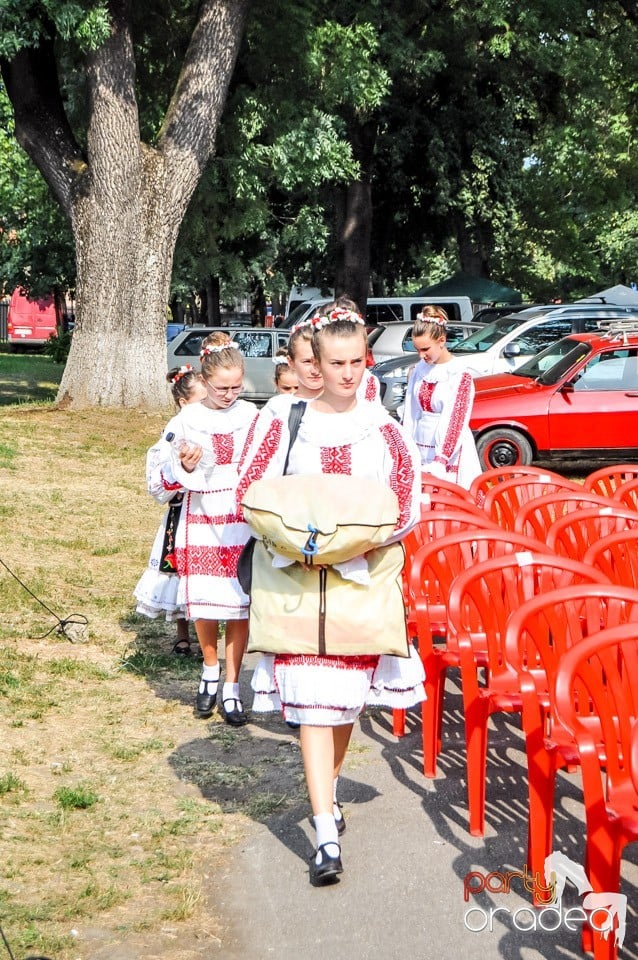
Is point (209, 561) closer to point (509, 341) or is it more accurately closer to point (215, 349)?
point (215, 349)

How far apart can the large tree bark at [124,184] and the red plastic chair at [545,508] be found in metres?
12.3

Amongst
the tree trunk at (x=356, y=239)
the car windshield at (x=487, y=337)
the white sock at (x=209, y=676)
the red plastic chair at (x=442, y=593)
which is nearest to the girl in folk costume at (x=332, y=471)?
the red plastic chair at (x=442, y=593)

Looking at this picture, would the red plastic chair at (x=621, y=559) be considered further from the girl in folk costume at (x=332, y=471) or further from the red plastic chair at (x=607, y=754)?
the red plastic chair at (x=607, y=754)

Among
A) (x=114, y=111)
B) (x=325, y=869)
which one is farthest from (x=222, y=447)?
(x=114, y=111)

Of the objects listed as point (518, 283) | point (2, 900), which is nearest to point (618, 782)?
Answer: point (2, 900)

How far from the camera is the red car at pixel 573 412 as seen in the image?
14555mm

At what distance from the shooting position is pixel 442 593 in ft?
18.5

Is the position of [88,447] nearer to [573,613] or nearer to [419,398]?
[419,398]

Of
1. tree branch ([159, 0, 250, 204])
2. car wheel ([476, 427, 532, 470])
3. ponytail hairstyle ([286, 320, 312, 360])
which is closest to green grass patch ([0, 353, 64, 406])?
tree branch ([159, 0, 250, 204])

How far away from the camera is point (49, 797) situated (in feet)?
16.4

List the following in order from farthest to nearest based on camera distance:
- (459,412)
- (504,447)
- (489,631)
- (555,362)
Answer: (555,362)
(504,447)
(459,412)
(489,631)

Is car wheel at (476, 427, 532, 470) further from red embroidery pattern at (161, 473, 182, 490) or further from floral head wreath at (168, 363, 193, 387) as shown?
red embroidery pattern at (161, 473, 182, 490)

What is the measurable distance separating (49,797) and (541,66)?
25.0 meters

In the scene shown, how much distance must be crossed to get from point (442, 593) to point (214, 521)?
44.1 inches
